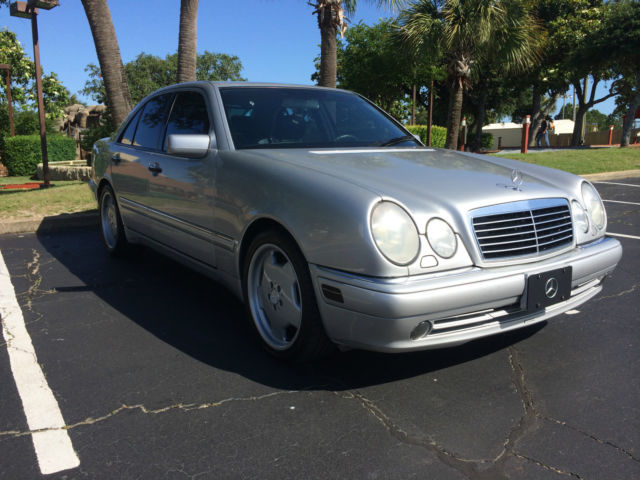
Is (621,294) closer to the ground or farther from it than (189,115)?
closer to the ground

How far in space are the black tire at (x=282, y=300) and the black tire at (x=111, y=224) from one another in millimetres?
2514

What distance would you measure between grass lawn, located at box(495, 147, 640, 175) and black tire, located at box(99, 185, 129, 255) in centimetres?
1081

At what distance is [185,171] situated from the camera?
3.74 metres

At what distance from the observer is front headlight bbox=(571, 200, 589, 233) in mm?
3020

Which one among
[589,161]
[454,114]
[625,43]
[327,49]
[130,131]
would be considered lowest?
[589,161]

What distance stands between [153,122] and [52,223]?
347cm

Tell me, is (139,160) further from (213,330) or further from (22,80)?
(22,80)

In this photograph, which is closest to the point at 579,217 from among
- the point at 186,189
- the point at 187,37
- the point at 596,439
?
the point at 596,439

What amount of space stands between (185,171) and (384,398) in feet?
6.71

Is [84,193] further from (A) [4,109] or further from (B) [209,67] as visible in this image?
(B) [209,67]

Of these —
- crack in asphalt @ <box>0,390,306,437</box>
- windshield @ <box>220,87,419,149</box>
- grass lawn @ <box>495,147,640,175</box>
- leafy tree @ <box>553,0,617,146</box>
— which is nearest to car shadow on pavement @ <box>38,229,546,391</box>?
crack in asphalt @ <box>0,390,306,437</box>

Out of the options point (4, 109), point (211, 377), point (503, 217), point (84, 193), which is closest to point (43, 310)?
point (211, 377)

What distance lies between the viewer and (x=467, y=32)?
47.5 ft

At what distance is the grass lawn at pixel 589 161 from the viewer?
44.8 feet
